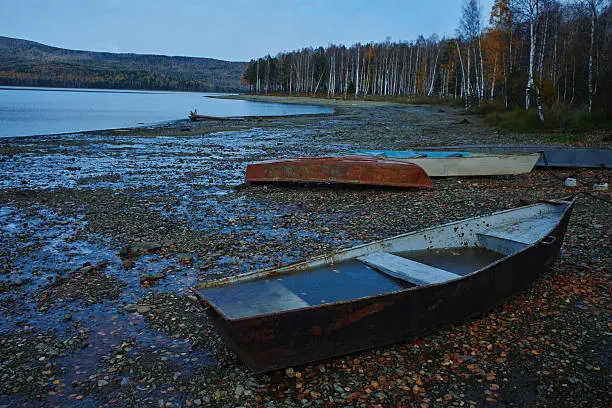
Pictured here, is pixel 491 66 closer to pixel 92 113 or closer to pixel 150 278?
pixel 92 113

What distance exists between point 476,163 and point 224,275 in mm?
9019

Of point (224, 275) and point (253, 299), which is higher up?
point (253, 299)

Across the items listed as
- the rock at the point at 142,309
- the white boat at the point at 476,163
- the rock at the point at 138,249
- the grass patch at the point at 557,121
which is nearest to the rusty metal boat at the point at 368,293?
the rock at the point at 142,309

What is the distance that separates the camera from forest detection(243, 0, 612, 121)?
26.8 m

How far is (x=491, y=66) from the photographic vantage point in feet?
160

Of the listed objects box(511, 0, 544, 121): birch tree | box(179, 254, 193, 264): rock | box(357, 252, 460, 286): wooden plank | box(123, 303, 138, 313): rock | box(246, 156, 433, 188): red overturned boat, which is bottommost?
box(123, 303, 138, 313): rock

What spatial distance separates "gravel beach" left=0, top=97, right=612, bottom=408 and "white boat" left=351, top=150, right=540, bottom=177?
300mm

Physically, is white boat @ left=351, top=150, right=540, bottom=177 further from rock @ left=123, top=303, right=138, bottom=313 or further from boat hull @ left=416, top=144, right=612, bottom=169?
rock @ left=123, top=303, right=138, bottom=313

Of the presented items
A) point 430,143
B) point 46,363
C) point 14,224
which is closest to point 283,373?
point 46,363

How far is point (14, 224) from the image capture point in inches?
361

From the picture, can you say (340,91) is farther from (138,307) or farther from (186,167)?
(138,307)

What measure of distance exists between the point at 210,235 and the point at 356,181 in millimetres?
4720

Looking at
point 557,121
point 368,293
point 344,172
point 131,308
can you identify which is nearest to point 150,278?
point 131,308

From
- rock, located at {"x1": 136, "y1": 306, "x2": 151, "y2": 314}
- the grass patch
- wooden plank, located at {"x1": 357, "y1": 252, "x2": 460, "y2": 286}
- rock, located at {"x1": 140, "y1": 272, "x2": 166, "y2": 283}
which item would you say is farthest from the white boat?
the grass patch
